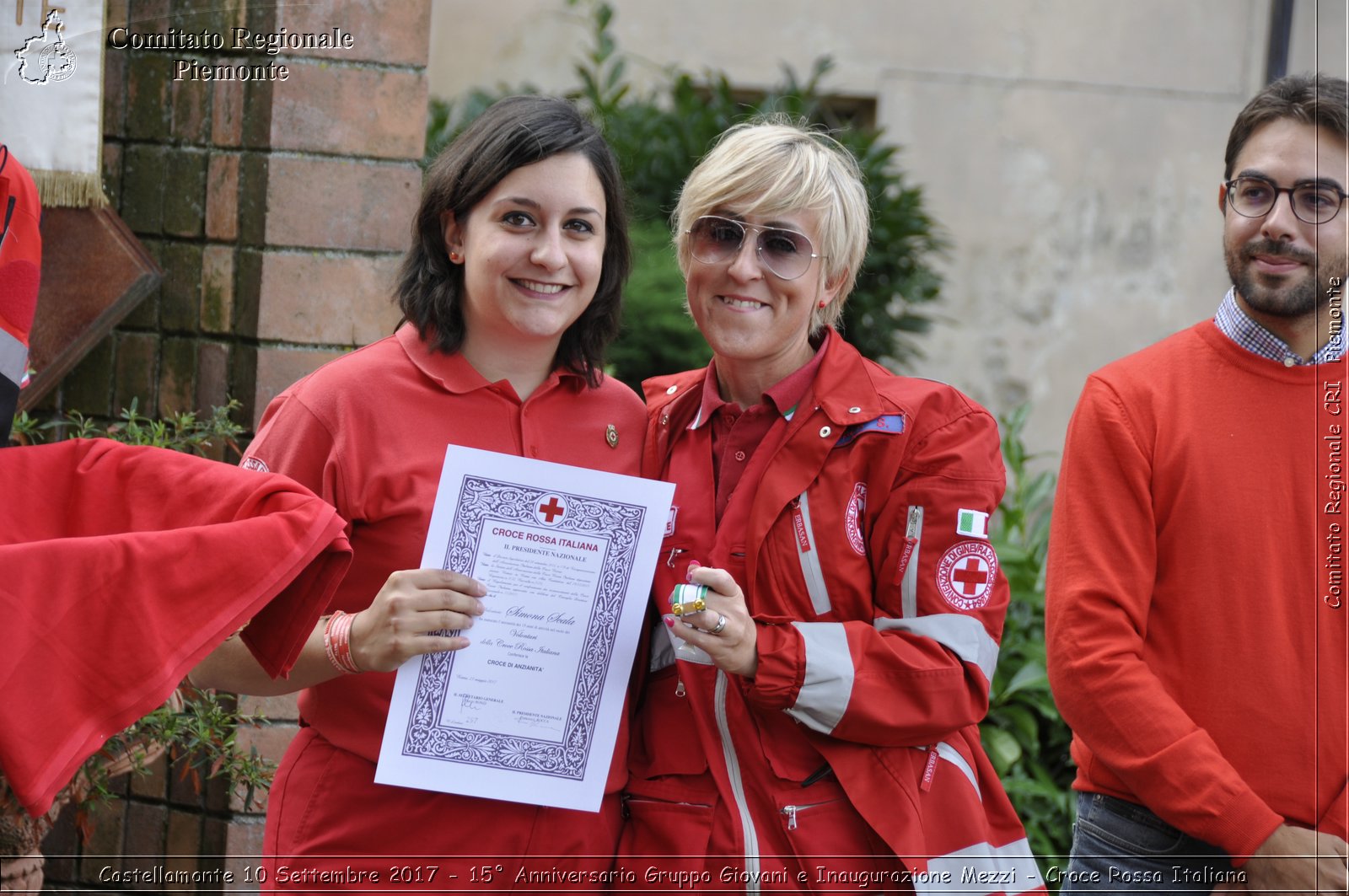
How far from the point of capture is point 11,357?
2086mm

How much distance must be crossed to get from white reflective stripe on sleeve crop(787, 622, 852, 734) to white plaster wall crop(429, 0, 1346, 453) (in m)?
5.86

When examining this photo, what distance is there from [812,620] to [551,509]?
51cm

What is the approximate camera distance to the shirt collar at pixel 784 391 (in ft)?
8.55

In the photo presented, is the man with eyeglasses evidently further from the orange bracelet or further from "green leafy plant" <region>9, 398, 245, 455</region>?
"green leafy plant" <region>9, 398, 245, 455</region>

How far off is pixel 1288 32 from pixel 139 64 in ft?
22.7

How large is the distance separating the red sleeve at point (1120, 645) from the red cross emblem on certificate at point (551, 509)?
3.73 ft

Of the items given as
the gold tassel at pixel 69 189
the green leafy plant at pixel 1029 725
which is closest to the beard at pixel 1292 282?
the green leafy plant at pixel 1029 725

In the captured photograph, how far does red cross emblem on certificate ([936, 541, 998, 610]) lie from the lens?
7.96 feet

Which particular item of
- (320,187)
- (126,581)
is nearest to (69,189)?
(320,187)

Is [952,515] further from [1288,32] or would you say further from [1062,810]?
[1288,32]

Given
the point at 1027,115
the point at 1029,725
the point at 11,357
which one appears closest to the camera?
the point at 11,357

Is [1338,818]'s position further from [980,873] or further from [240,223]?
[240,223]

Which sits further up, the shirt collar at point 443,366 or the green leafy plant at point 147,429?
the shirt collar at point 443,366

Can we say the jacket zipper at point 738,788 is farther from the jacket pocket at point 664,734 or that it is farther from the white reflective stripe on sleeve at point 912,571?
the white reflective stripe on sleeve at point 912,571
